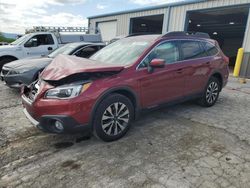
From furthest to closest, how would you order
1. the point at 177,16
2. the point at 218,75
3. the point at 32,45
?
the point at 177,16 < the point at 32,45 < the point at 218,75

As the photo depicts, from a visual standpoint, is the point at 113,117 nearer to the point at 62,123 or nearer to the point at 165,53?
the point at 62,123

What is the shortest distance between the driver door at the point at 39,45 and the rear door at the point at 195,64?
637cm

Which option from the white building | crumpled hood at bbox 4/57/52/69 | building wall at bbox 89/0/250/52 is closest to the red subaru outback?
crumpled hood at bbox 4/57/52/69

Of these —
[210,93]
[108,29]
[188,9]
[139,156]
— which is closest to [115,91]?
[139,156]

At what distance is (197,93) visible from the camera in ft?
16.1

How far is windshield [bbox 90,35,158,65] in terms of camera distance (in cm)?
379

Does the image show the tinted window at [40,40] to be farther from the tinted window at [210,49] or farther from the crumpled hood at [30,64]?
the tinted window at [210,49]

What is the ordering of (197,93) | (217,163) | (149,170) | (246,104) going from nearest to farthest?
(149,170), (217,163), (197,93), (246,104)

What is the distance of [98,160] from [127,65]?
59.4 inches

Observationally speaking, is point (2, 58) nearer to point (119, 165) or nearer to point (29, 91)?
point (29, 91)

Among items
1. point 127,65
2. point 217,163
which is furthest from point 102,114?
point 217,163

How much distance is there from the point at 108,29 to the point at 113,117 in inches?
661

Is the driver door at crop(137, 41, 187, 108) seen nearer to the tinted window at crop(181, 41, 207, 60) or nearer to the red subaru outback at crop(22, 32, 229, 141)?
the red subaru outback at crop(22, 32, 229, 141)

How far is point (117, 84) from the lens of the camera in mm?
3303
